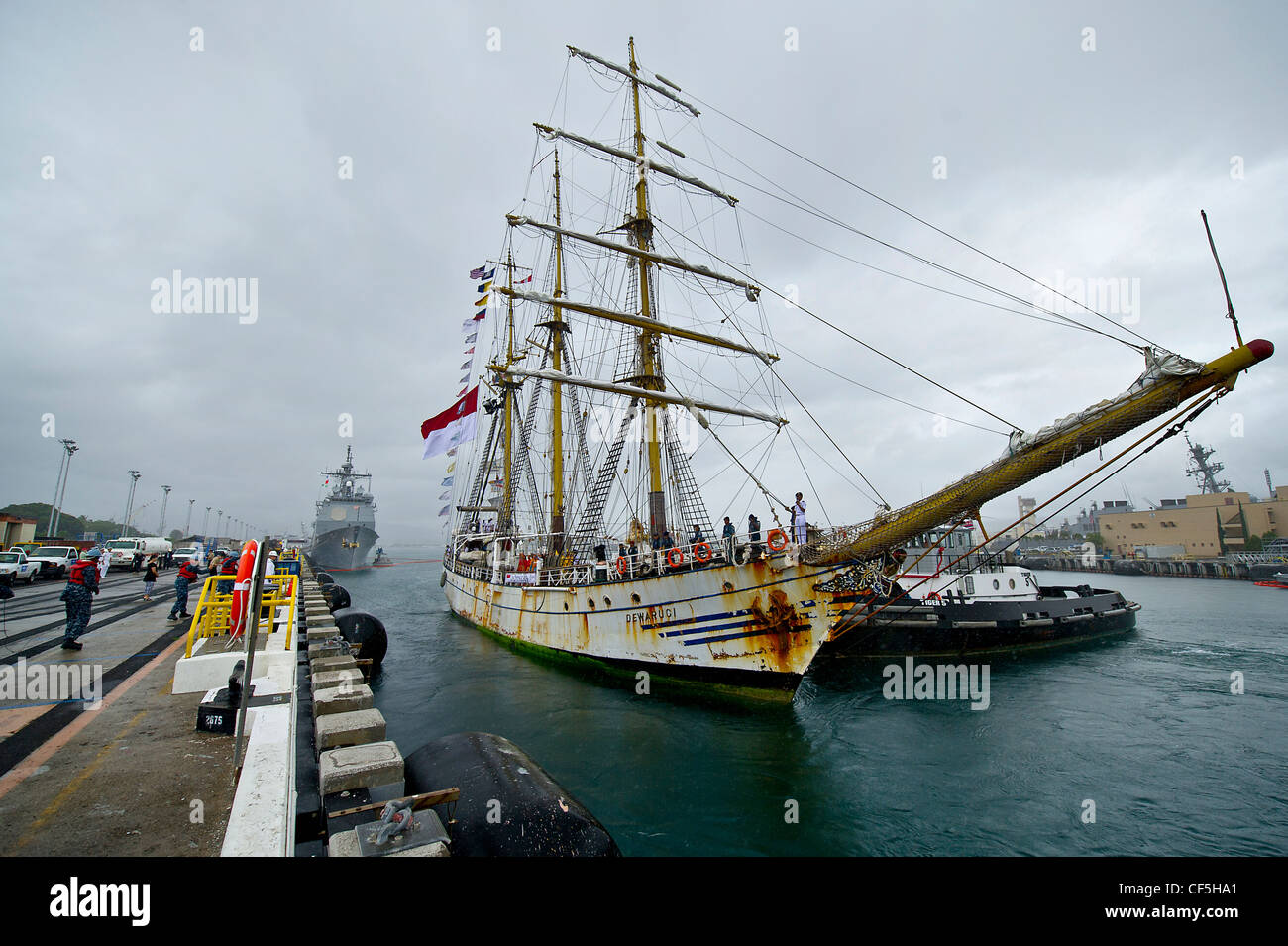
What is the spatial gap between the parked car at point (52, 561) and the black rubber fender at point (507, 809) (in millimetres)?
31711

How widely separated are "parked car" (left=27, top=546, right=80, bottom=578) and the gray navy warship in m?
46.4

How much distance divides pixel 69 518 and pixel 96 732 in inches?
4941

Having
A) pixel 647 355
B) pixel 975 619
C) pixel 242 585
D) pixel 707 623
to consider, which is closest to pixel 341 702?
pixel 242 585

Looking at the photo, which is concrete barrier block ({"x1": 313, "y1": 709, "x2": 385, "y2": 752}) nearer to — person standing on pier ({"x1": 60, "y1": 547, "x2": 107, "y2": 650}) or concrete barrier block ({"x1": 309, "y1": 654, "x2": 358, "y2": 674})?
concrete barrier block ({"x1": 309, "y1": 654, "x2": 358, "y2": 674})

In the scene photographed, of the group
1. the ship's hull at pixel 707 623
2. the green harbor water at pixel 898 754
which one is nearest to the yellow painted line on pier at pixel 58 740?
the green harbor water at pixel 898 754

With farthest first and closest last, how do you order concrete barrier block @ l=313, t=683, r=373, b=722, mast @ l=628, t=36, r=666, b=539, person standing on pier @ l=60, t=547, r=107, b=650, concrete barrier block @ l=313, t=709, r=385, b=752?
mast @ l=628, t=36, r=666, b=539 → person standing on pier @ l=60, t=547, r=107, b=650 → concrete barrier block @ l=313, t=683, r=373, b=722 → concrete barrier block @ l=313, t=709, r=385, b=752

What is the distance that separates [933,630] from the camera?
20250mm

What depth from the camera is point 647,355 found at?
2006 centimetres

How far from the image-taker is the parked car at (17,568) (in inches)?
781

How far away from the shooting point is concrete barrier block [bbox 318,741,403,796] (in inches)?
182

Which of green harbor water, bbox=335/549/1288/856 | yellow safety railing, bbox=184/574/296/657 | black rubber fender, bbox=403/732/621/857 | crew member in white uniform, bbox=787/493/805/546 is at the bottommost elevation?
green harbor water, bbox=335/549/1288/856

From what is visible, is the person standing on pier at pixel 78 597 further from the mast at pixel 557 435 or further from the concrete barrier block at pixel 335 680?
the mast at pixel 557 435

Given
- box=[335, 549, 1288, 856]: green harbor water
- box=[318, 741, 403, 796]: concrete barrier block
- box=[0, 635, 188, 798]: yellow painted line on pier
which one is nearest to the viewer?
box=[0, 635, 188, 798]: yellow painted line on pier

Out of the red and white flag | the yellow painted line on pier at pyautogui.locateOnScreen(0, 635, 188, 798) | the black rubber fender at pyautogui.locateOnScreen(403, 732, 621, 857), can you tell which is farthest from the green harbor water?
the red and white flag
